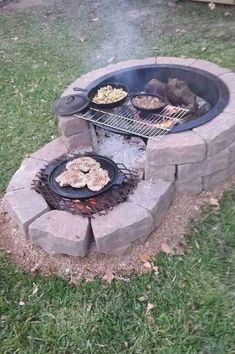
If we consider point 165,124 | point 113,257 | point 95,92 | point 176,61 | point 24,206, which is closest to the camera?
point 113,257

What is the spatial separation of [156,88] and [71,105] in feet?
2.30

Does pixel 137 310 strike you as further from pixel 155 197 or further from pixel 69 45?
pixel 69 45

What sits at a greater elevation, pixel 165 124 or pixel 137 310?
pixel 165 124

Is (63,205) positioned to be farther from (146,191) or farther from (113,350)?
(113,350)

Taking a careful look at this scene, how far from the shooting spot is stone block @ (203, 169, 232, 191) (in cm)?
312

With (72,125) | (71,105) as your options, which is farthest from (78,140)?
(71,105)

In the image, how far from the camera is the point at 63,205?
2.91 meters

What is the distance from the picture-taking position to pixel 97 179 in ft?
9.61

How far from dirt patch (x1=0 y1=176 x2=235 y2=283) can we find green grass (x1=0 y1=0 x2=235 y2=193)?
29.4 inches

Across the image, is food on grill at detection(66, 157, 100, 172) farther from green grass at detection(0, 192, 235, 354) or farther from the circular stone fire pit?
green grass at detection(0, 192, 235, 354)

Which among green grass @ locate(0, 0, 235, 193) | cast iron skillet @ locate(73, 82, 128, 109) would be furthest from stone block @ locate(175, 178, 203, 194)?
green grass @ locate(0, 0, 235, 193)

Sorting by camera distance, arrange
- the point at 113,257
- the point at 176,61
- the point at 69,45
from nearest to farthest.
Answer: the point at 113,257 → the point at 176,61 → the point at 69,45

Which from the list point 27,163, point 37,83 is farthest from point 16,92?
point 27,163

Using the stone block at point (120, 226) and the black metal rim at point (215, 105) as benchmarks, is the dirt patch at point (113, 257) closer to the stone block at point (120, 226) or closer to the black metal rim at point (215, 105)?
the stone block at point (120, 226)
